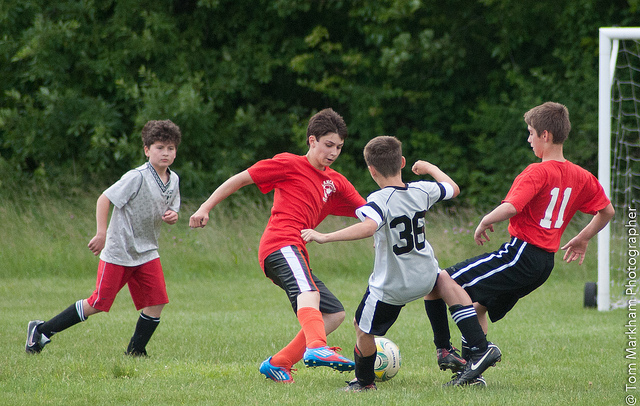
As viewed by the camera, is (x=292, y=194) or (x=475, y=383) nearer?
(x=475, y=383)

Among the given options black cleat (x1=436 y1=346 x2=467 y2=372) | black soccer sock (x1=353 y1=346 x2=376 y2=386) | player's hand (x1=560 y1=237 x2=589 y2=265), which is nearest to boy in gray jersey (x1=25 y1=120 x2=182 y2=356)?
black soccer sock (x1=353 y1=346 x2=376 y2=386)

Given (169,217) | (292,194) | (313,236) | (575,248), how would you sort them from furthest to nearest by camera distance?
(169,217) → (575,248) → (292,194) → (313,236)

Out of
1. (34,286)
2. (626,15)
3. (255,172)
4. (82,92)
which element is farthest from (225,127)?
(255,172)

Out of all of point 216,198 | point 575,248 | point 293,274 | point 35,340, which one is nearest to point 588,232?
point 575,248

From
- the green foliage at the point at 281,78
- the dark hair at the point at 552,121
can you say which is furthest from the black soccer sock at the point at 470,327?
the green foliage at the point at 281,78

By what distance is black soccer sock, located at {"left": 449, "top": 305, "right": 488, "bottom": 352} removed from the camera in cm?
442

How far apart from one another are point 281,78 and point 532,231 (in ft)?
49.2

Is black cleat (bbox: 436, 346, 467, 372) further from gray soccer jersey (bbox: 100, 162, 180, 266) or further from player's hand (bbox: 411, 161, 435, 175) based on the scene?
gray soccer jersey (bbox: 100, 162, 180, 266)

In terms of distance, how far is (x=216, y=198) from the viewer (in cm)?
476

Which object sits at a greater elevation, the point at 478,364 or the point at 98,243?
the point at 98,243

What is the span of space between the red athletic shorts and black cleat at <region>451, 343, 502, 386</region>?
98.9 inches

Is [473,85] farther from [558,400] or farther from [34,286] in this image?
[558,400]

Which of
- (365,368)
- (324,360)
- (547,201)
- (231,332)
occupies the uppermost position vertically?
(547,201)

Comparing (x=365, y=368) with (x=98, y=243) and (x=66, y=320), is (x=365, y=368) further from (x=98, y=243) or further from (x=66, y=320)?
(x=66, y=320)
